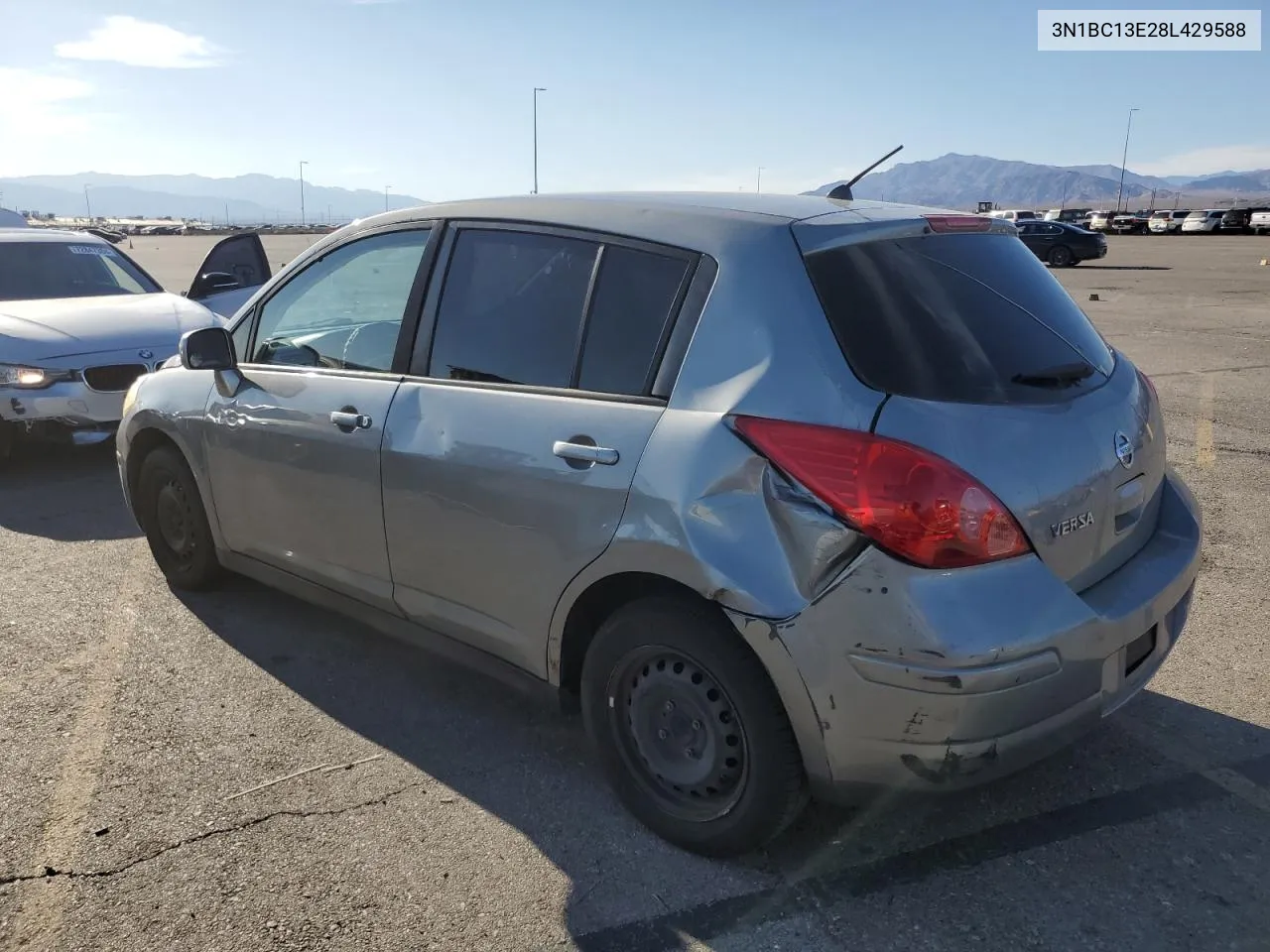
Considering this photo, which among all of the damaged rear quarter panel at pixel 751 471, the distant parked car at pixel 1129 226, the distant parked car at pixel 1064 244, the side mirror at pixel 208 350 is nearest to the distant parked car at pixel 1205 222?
the distant parked car at pixel 1129 226

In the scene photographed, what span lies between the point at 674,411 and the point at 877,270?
633mm

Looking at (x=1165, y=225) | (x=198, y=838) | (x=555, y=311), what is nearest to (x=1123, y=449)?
(x=555, y=311)

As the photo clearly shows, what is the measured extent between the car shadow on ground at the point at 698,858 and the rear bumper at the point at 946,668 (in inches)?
9.4

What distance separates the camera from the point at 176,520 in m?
4.66

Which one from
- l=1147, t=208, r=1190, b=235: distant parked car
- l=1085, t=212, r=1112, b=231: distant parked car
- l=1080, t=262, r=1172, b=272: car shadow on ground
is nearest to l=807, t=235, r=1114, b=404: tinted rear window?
l=1080, t=262, r=1172, b=272: car shadow on ground

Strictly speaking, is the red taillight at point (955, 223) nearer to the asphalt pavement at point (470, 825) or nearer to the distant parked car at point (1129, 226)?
the asphalt pavement at point (470, 825)

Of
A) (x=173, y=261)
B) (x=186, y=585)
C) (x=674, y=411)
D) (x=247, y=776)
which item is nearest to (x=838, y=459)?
(x=674, y=411)

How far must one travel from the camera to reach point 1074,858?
8.89 feet

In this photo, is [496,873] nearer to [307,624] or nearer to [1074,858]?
[1074,858]

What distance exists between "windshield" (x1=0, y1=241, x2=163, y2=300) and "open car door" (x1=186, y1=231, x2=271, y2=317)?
553mm

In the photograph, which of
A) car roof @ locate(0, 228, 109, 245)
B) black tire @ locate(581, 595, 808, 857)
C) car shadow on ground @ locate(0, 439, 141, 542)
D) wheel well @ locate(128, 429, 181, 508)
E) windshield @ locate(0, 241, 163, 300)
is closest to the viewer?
black tire @ locate(581, 595, 808, 857)

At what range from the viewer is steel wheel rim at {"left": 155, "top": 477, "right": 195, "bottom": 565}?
14.9ft

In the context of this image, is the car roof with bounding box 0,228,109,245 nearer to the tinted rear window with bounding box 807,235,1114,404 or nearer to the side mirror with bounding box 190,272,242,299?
the side mirror with bounding box 190,272,242,299

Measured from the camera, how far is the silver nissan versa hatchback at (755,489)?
2303 mm
